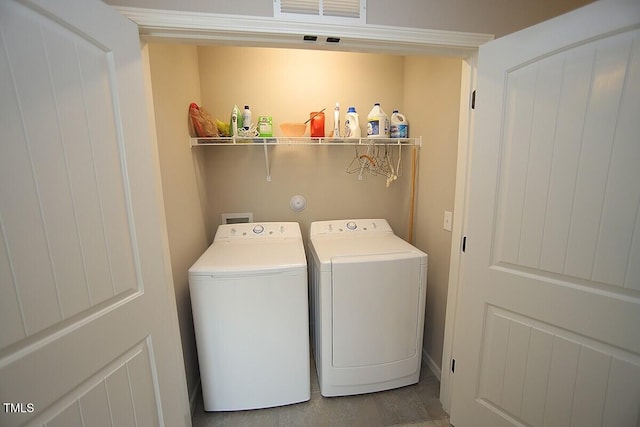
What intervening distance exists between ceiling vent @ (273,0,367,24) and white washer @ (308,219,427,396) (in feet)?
3.93

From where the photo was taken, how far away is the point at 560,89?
0.91m

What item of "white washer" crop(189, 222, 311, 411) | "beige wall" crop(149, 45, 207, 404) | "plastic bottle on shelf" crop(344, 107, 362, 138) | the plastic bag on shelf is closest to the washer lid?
"white washer" crop(189, 222, 311, 411)

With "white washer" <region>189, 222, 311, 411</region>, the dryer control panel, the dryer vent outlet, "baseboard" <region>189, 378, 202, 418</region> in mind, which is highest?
the dryer vent outlet

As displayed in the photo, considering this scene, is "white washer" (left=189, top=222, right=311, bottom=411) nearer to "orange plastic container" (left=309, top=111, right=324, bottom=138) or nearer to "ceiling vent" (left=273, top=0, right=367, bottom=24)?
Result: "orange plastic container" (left=309, top=111, right=324, bottom=138)

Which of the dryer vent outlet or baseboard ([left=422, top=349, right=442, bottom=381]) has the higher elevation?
the dryer vent outlet

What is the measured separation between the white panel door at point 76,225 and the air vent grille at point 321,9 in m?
0.60

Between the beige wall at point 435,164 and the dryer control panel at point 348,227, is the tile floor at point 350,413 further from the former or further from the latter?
the dryer control panel at point 348,227

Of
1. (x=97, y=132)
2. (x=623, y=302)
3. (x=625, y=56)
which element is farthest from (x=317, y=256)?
(x=625, y=56)

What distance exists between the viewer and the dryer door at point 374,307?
1.42 meters

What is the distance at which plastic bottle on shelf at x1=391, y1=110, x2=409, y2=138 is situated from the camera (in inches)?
74.1

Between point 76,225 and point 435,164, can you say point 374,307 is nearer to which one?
point 435,164

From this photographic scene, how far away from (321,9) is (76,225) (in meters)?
1.23

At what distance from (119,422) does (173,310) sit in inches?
17.4

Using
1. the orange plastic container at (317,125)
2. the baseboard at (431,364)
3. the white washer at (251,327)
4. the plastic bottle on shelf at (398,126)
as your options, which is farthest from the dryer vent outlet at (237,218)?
the baseboard at (431,364)
